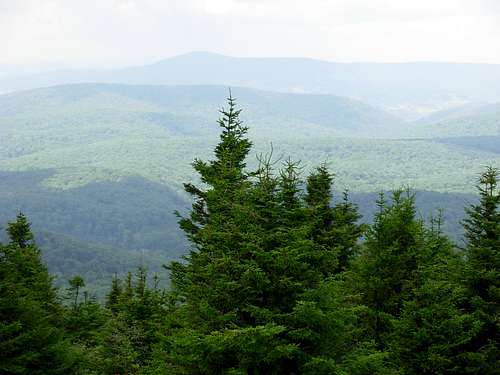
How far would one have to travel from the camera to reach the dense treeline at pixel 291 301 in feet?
41.8

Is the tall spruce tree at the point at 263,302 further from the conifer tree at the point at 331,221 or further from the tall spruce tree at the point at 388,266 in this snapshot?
the conifer tree at the point at 331,221

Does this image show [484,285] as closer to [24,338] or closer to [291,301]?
[291,301]

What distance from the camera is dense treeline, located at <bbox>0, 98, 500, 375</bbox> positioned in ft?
41.8

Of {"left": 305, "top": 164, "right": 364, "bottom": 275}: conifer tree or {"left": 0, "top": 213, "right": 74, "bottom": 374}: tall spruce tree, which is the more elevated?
{"left": 305, "top": 164, "right": 364, "bottom": 275}: conifer tree

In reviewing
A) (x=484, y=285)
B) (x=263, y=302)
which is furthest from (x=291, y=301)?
(x=484, y=285)

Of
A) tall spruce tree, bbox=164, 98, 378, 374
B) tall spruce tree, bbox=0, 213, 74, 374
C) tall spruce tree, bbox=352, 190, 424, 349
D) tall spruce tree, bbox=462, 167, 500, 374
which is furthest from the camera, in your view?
tall spruce tree, bbox=352, 190, 424, 349

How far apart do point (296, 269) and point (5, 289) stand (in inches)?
357

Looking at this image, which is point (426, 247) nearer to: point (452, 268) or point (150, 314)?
point (452, 268)

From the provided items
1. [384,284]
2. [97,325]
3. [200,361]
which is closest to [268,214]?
[200,361]

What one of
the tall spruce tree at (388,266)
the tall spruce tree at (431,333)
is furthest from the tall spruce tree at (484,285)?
the tall spruce tree at (388,266)

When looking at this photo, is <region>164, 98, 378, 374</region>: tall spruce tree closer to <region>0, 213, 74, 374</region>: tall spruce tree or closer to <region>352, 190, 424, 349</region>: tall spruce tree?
<region>0, 213, 74, 374</region>: tall spruce tree

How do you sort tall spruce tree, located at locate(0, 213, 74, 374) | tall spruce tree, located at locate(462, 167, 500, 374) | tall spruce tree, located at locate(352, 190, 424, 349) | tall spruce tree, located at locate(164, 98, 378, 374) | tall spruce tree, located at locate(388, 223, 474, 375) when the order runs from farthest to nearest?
tall spruce tree, located at locate(352, 190, 424, 349)
tall spruce tree, located at locate(462, 167, 500, 374)
tall spruce tree, located at locate(0, 213, 74, 374)
tall spruce tree, located at locate(388, 223, 474, 375)
tall spruce tree, located at locate(164, 98, 378, 374)

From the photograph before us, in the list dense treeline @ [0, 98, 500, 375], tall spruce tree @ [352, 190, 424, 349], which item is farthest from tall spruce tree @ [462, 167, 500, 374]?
tall spruce tree @ [352, 190, 424, 349]

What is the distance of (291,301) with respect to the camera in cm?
1311
